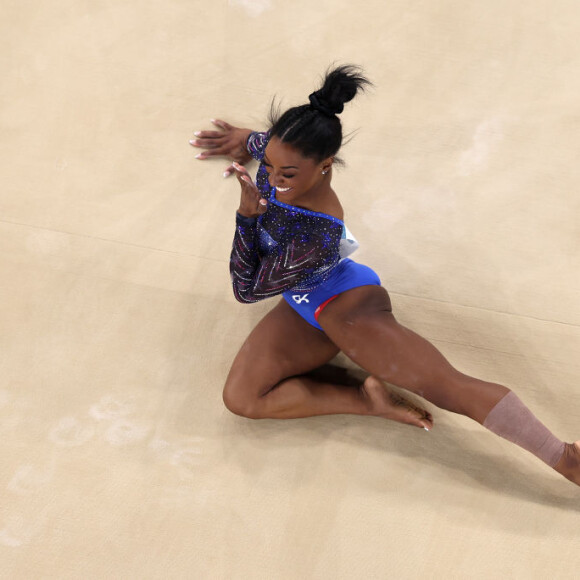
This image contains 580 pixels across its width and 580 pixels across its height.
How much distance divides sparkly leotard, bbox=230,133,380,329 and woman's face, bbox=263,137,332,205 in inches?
2.9

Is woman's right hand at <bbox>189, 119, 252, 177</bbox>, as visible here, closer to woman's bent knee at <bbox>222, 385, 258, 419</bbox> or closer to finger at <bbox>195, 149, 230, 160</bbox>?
finger at <bbox>195, 149, 230, 160</bbox>

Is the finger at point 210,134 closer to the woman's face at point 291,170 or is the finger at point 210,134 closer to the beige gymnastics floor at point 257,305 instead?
the beige gymnastics floor at point 257,305

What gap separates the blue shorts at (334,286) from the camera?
54.2 inches

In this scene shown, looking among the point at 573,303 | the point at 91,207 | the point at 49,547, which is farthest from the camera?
the point at 91,207

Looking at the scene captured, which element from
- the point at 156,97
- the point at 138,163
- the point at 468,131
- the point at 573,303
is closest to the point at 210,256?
the point at 138,163

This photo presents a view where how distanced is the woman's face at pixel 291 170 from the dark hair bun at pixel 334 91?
0.31 ft

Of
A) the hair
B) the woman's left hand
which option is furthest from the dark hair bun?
the woman's left hand

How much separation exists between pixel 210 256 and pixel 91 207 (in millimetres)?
386

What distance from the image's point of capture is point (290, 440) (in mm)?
1531

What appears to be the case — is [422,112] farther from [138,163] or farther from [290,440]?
[290,440]

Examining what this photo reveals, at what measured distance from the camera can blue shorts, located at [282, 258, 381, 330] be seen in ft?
→ 4.52

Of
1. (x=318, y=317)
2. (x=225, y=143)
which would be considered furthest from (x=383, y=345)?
(x=225, y=143)

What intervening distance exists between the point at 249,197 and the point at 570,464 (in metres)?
0.96

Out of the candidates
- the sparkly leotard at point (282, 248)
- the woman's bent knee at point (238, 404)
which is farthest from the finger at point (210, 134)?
the woman's bent knee at point (238, 404)
